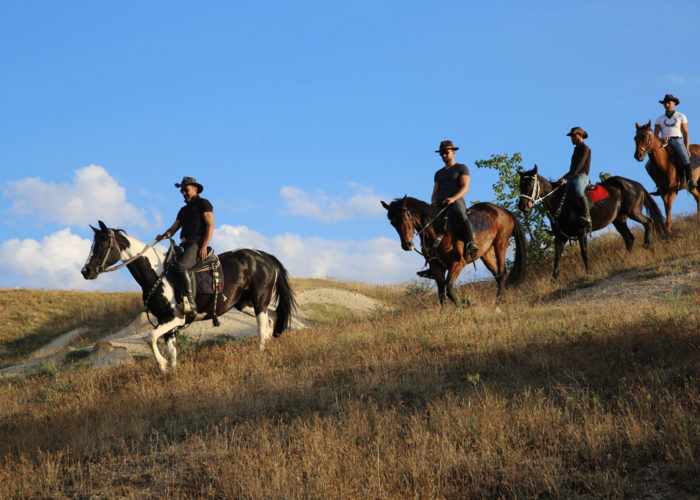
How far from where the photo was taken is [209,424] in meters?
8.16

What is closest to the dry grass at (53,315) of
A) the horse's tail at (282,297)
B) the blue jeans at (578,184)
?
the horse's tail at (282,297)

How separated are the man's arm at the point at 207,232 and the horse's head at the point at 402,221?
327cm

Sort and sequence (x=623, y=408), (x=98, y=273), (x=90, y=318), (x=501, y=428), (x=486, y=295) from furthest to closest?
(x=90, y=318) < (x=486, y=295) < (x=98, y=273) < (x=623, y=408) < (x=501, y=428)

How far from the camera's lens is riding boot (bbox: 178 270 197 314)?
11211 mm

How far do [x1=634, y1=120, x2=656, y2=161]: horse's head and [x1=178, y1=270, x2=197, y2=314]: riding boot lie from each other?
1265 centimetres

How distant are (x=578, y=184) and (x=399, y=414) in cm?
1105

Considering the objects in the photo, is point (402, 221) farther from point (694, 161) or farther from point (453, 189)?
point (694, 161)

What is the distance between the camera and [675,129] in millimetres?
18234

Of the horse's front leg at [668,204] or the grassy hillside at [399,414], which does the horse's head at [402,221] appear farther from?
the horse's front leg at [668,204]

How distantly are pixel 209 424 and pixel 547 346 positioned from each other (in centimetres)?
517

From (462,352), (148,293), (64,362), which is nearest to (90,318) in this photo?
(64,362)

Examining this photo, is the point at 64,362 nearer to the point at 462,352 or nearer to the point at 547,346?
the point at 462,352

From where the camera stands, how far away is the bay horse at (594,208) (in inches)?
611

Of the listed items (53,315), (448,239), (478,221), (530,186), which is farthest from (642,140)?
(53,315)
